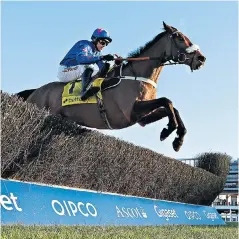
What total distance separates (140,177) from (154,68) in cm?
499

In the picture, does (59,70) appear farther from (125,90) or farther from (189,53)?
(189,53)

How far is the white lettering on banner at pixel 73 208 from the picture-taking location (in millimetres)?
7801

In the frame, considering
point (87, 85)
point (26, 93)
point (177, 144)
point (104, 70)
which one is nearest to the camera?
point (177, 144)

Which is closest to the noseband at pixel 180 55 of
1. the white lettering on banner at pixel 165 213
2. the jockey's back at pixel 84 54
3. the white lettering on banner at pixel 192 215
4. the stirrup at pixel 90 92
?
the jockey's back at pixel 84 54

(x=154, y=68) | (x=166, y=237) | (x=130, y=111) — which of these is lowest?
(x=166, y=237)

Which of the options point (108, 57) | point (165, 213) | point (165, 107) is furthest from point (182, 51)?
point (165, 213)

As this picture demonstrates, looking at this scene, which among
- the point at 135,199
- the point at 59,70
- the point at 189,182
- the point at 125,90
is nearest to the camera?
the point at 125,90

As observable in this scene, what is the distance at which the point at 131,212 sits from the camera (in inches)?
404

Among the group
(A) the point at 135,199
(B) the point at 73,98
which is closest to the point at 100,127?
(B) the point at 73,98

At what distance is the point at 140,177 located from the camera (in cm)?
1206

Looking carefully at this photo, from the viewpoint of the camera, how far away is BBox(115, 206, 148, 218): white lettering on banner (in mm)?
9719

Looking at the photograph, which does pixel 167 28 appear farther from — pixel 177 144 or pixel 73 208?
pixel 73 208

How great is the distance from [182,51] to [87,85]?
1547mm

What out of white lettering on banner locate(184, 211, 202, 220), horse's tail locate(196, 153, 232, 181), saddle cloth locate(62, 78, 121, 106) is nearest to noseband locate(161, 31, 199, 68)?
saddle cloth locate(62, 78, 121, 106)
